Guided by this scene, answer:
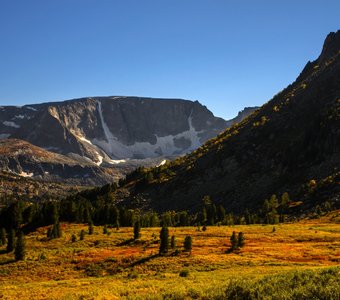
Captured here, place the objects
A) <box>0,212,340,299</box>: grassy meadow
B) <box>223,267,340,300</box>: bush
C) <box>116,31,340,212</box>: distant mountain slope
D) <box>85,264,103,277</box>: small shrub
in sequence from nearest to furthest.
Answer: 1. <box>223,267,340,300</box>: bush
2. <box>0,212,340,299</box>: grassy meadow
3. <box>85,264,103,277</box>: small shrub
4. <box>116,31,340,212</box>: distant mountain slope

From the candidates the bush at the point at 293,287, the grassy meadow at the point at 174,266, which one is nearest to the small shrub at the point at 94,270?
the grassy meadow at the point at 174,266

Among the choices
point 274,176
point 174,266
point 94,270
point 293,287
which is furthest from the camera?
point 274,176

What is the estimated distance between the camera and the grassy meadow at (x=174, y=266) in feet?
102

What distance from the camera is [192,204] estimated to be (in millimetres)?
173125

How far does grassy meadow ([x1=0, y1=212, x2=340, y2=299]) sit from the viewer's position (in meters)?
31.0

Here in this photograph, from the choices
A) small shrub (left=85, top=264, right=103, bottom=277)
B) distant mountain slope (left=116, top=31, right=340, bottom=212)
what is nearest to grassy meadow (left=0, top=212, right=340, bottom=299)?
small shrub (left=85, top=264, right=103, bottom=277)

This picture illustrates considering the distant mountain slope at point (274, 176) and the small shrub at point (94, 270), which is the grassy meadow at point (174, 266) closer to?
the small shrub at point (94, 270)

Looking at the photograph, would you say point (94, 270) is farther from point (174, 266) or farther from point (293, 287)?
point (293, 287)

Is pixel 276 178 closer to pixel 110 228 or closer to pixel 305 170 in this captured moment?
pixel 305 170

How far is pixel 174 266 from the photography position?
5466 centimetres

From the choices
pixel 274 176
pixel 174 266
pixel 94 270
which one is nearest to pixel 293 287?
pixel 174 266

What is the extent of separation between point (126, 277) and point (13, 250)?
1248 inches

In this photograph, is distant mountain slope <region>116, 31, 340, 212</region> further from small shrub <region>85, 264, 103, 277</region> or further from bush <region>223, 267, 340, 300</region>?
bush <region>223, 267, 340, 300</region>

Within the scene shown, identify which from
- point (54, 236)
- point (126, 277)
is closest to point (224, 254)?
point (126, 277)
